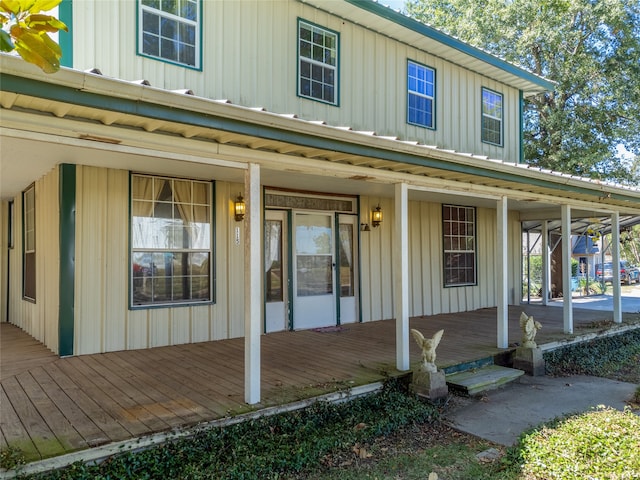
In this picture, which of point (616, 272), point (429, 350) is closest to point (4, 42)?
point (429, 350)

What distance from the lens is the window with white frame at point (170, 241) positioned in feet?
19.2

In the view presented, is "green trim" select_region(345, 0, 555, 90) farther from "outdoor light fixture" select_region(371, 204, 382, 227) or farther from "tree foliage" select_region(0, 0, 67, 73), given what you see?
"tree foliage" select_region(0, 0, 67, 73)

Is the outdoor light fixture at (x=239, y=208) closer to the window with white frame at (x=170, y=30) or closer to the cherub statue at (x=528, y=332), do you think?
the window with white frame at (x=170, y=30)

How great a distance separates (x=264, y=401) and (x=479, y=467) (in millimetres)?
1793

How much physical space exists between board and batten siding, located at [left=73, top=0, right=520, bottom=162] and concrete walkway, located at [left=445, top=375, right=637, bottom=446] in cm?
448

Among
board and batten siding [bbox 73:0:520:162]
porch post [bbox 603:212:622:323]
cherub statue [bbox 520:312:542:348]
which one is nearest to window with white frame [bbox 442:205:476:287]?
board and batten siding [bbox 73:0:520:162]

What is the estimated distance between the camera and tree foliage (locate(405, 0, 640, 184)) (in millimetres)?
14914

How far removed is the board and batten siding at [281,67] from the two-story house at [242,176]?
0.03 metres

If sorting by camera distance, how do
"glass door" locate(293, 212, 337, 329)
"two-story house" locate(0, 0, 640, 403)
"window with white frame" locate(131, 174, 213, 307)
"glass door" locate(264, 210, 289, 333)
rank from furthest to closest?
"glass door" locate(293, 212, 337, 329)
"glass door" locate(264, 210, 289, 333)
"window with white frame" locate(131, 174, 213, 307)
"two-story house" locate(0, 0, 640, 403)

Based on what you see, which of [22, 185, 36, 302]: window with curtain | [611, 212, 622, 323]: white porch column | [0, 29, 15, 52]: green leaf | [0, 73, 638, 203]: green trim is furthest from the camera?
[611, 212, 622, 323]: white porch column

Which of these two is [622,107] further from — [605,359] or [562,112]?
[605,359]

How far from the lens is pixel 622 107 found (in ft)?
50.2

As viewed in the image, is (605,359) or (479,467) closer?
(479,467)

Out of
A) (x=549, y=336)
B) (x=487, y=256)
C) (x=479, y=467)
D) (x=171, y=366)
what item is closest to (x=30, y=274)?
(x=171, y=366)
